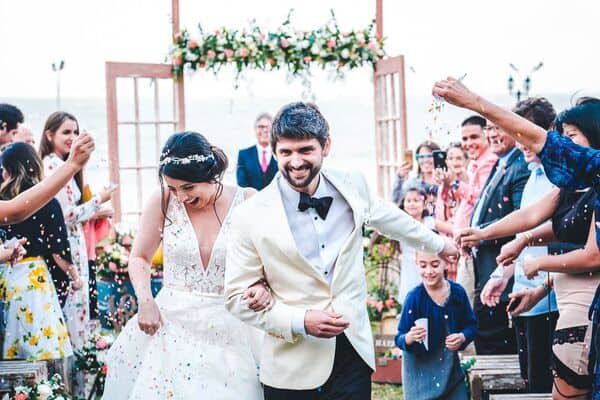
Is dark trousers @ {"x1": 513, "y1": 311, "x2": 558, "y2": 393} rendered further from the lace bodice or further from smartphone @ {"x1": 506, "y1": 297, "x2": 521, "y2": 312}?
the lace bodice

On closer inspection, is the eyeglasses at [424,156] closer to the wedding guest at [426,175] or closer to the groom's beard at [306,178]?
the wedding guest at [426,175]

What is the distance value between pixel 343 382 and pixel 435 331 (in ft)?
5.23

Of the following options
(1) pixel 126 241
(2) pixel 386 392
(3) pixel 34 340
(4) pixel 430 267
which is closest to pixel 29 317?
(3) pixel 34 340

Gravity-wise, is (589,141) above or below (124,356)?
above

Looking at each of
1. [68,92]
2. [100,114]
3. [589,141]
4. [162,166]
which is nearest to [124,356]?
[162,166]

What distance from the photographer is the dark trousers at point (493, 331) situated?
17.3 feet

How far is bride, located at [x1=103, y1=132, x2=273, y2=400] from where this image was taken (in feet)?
12.2

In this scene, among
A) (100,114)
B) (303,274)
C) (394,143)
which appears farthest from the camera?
(100,114)

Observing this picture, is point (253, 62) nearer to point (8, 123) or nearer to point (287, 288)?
point (8, 123)

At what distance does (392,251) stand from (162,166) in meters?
4.18

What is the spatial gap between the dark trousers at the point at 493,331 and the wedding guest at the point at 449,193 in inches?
26.9

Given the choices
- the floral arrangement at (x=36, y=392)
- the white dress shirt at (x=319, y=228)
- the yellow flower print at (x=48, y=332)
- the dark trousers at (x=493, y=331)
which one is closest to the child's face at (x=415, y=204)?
the dark trousers at (x=493, y=331)

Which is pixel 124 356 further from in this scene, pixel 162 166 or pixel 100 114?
pixel 100 114

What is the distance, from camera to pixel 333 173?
136 inches
